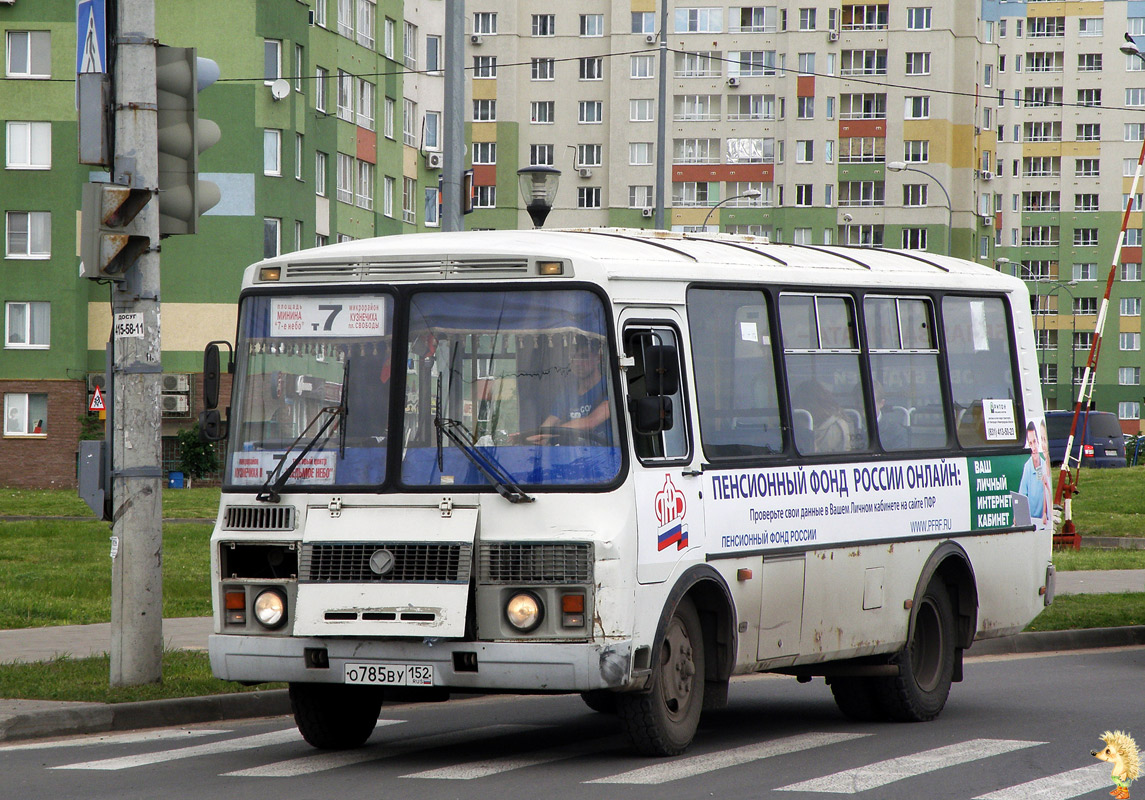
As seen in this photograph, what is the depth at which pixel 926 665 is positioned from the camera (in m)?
12.2

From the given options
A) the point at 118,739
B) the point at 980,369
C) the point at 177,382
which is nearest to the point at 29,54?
the point at 177,382

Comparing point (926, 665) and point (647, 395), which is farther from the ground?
point (647, 395)

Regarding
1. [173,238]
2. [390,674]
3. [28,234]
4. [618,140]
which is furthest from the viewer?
[618,140]

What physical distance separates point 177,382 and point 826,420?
159 feet

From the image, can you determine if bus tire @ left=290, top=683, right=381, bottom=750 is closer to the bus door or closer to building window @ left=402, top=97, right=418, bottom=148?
the bus door

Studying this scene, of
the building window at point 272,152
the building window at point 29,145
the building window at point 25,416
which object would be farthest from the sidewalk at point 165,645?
the building window at point 25,416

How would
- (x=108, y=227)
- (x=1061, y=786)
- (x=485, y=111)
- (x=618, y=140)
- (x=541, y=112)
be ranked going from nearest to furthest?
(x=1061, y=786) → (x=108, y=227) → (x=618, y=140) → (x=541, y=112) → (x=485, y=111)

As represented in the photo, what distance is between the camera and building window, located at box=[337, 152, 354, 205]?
201ft

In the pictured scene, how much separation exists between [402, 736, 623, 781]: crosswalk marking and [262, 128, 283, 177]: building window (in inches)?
1884

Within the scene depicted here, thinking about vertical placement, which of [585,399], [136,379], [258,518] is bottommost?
[258,518]

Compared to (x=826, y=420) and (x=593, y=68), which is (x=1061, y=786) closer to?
(x=826, y=420)

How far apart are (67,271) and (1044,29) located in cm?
8789

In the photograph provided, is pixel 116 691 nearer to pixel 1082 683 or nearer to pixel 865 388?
pixel 865 388

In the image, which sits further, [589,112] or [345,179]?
[589,112]
